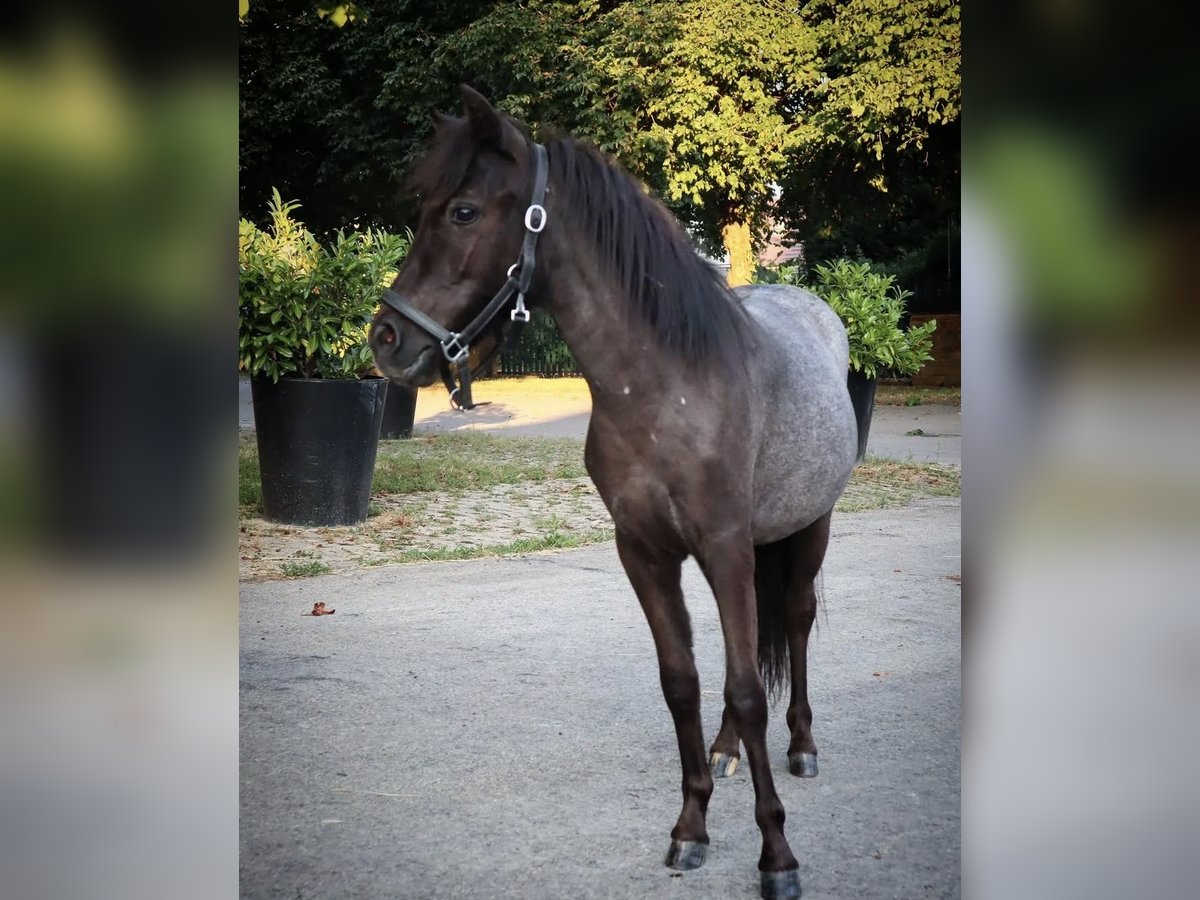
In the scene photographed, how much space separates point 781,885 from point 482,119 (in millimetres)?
1811

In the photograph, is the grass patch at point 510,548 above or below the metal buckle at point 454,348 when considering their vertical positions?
below

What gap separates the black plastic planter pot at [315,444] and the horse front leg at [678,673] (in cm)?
424

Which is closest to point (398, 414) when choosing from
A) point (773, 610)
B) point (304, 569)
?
point (304, 569)

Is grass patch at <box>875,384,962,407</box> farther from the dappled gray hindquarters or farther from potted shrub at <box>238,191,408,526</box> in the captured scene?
potted shrub at <box>238,191,408,526</box>

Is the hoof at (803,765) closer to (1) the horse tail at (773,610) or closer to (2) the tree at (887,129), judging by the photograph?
(1) the horse tail at (773,610)

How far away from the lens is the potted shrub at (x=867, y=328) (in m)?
8.72

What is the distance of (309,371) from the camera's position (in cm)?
670

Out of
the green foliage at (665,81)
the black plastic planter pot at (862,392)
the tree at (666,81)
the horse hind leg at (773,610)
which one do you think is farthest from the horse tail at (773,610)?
the black plastic planter pot at (862,392)

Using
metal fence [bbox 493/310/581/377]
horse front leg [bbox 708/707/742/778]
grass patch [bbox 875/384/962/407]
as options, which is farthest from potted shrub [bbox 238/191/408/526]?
metal fence [bbox 493/310/581/377]

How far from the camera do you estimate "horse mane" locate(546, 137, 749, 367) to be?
2416 millimetres

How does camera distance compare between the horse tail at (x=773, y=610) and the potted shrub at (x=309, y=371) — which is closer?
the horse tail at (x=773, y=610)

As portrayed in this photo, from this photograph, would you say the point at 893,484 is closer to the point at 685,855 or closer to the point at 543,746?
the point at 543,746

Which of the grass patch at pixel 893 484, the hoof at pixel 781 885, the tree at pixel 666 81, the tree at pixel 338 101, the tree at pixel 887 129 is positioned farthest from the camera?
the grass patch at pixel 893 484
